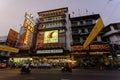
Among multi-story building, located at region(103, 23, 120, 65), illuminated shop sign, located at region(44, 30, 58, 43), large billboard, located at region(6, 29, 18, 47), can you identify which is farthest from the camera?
large billboard, located at region(6, 29, 18, 47)

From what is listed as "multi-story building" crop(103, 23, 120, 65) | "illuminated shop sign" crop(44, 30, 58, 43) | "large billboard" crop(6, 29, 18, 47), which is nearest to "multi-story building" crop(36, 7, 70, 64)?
"illuminated shop sign" crop(44, 30, 58, 43)

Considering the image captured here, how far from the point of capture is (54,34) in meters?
42.3

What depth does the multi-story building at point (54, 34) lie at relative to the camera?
37.7 meters

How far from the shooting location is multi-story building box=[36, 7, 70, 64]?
3766cm

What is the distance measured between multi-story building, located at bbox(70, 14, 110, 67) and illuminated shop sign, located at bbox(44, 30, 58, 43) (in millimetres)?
5912

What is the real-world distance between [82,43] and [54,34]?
10145 millimetres

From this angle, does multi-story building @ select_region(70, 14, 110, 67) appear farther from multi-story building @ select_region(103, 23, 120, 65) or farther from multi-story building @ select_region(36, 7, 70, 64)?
multi-story building @ select_region(36, 7, 70, 64)

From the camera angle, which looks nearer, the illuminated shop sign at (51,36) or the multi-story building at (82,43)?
the multi-story building at (82,43)

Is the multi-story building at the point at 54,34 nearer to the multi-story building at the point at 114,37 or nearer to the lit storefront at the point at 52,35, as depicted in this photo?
the lit storefront at the point at 52,35

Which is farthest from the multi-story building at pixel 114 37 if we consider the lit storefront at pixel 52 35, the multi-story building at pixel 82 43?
the lit storefront at pixel 52 35

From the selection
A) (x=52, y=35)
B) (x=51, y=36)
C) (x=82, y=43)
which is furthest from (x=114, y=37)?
(x=51, y=36)

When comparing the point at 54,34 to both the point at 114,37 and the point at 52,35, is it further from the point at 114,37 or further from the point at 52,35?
the point at 114,37

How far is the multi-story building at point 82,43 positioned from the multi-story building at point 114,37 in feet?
5.94

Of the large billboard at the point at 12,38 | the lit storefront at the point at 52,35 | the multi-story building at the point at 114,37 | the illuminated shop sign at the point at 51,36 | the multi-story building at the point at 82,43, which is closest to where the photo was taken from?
the multi-story building at the point at 114,37
